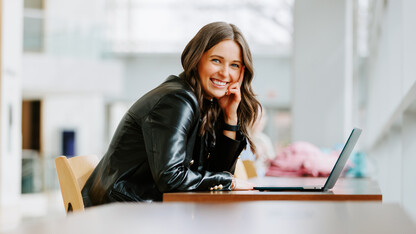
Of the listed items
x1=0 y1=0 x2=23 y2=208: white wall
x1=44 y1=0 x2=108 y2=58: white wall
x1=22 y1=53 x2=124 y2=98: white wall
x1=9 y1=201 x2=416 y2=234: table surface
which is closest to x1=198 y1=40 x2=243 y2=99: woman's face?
x1=9 y1=201 x2=416 y2=234: table surface

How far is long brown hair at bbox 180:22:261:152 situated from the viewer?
7.84 feet

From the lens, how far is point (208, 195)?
1.85m

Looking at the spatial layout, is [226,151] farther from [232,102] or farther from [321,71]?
[321,71]

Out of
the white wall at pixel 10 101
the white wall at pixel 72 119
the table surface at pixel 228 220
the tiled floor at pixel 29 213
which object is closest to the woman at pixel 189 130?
the table surface at pixel 228 220

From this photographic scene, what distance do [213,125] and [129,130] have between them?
1.20 ft

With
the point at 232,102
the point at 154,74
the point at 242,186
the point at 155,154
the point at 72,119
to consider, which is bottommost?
the point at 72,119

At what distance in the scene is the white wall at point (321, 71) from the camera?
724 cm

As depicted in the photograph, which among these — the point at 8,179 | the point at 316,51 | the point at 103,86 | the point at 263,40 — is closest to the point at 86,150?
the point at 103,86

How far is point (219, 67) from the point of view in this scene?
2430 millimetres

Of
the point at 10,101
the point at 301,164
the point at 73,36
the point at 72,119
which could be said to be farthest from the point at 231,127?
the point at 72,119

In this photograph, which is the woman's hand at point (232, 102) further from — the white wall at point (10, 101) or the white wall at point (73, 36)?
the white wall at point (73, 36)

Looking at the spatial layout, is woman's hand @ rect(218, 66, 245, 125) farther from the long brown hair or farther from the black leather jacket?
the black leather jacket

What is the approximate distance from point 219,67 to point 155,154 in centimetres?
50

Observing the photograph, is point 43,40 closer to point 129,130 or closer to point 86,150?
point 86,150
